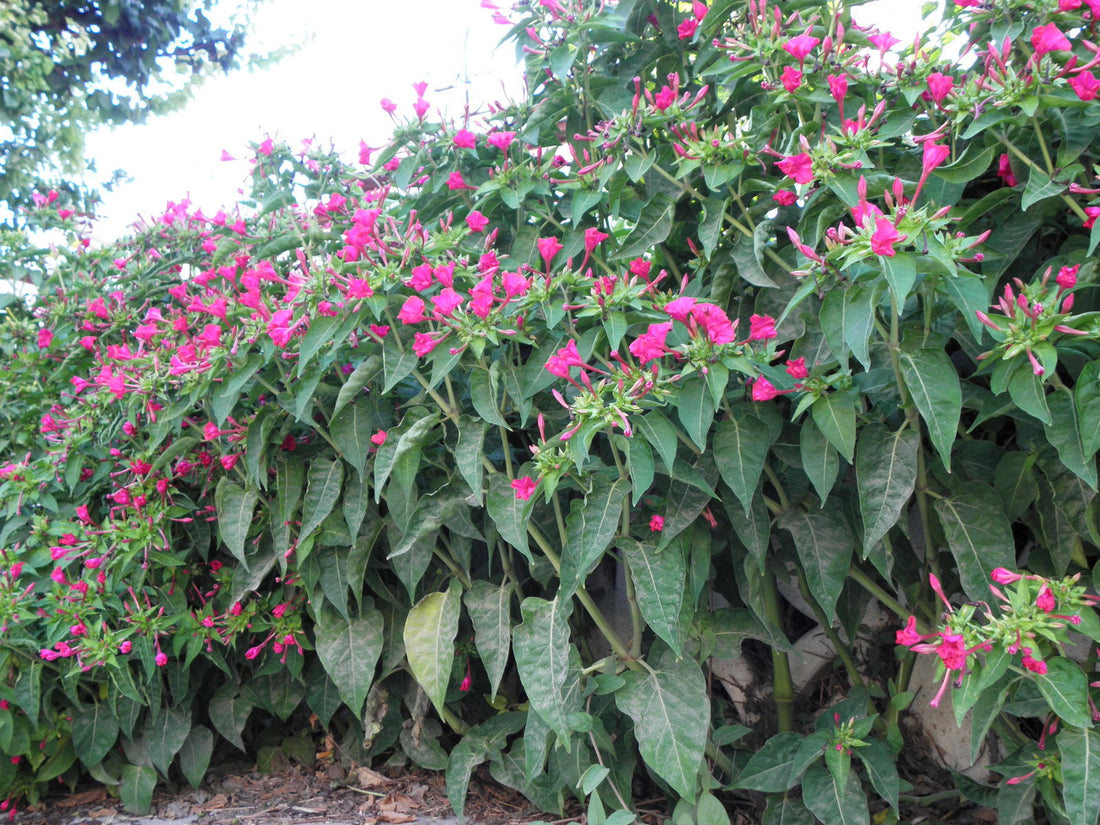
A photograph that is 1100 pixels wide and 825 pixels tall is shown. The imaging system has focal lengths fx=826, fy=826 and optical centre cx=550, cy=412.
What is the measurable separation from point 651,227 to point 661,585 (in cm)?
92

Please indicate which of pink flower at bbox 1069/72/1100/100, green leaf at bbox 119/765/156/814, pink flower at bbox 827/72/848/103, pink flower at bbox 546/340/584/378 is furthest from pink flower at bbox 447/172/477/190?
green leaf at bbox 119/765/156/814

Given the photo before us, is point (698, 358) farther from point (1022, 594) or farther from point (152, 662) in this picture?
point (152, 662)

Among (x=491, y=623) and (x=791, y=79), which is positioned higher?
(x=791, y=79)

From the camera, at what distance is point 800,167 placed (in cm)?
176

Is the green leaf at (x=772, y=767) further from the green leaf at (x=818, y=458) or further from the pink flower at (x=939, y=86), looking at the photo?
the pink flower at (x=939, y=86)

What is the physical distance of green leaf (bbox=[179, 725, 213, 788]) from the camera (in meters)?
2.92

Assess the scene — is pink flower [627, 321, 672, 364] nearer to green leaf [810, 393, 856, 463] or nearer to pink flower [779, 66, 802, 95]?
green leaf [810, 393, 856, 463]

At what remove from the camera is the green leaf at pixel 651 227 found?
214cm

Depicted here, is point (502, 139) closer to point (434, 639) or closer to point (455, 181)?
point (455, 181)

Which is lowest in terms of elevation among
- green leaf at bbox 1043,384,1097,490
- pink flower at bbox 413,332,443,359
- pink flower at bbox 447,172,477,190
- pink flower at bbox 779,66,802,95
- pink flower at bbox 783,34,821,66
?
green leaf at bbox 1043,384,1097,490

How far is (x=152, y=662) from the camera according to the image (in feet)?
8.79

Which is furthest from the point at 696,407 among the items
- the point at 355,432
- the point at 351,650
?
the point at 351,650

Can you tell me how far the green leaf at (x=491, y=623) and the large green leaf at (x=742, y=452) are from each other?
0.80 meters

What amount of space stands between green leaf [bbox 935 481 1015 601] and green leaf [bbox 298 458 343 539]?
1.61 m
